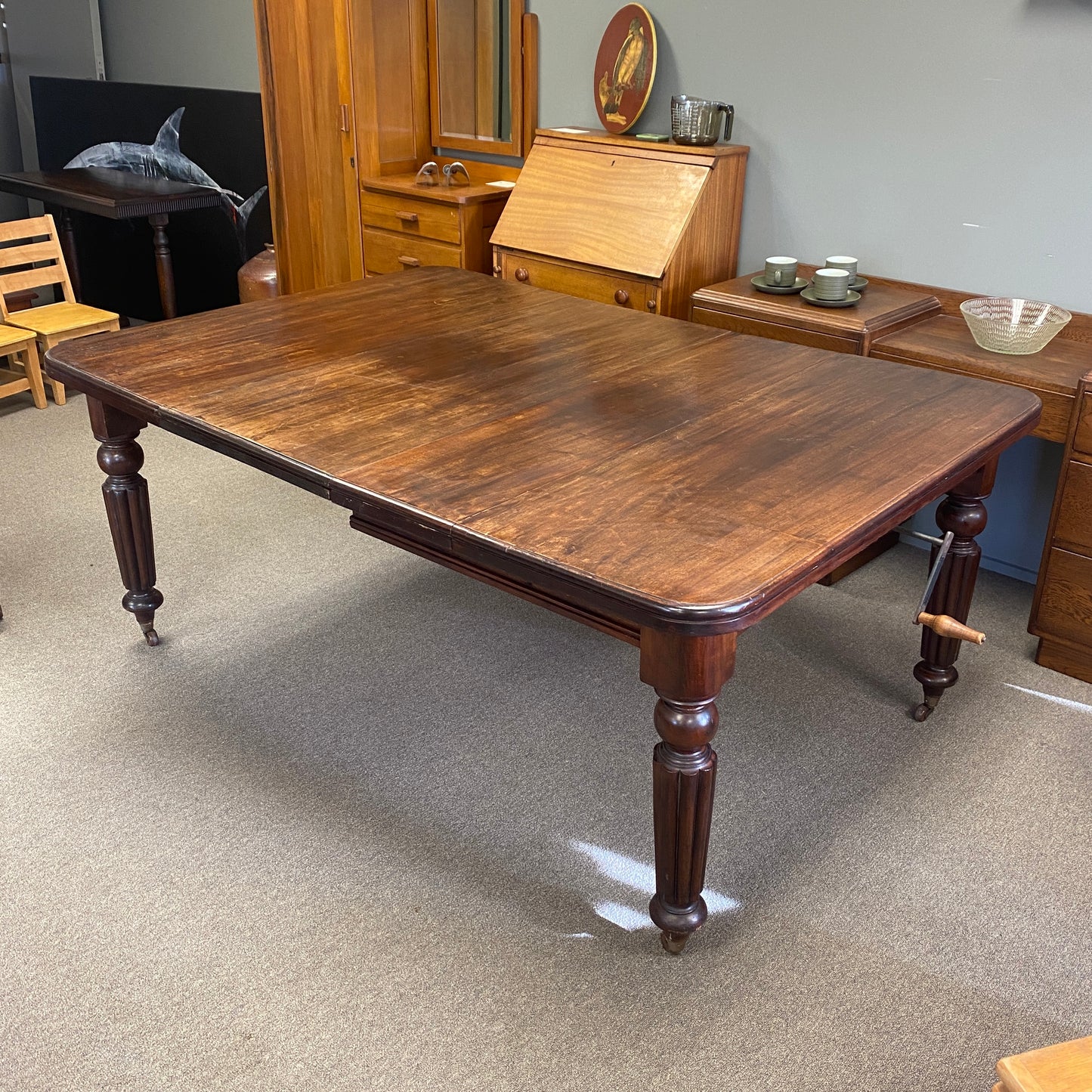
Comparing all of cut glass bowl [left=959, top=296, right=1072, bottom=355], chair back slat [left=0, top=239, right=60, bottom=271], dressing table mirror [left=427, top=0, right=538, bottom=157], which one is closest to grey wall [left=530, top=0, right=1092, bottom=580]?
cut glass bowl [left=959, top=296, right=1072, bottom=355]

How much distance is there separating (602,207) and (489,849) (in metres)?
2.24

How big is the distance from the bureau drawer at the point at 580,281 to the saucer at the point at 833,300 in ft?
1.62

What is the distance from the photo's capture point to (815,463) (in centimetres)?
198

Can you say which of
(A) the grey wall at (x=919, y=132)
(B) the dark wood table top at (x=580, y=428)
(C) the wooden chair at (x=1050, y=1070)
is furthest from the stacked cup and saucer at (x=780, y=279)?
(C) the wooden chair at (x=1050, y=1070)

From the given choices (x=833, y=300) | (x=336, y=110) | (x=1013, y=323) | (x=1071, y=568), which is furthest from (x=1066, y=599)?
(x=336, y=110)

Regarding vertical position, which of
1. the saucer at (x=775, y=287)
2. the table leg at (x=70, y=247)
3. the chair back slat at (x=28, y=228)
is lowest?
the table leg at (x=70, y=247)

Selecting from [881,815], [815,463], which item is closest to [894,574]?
[881,815]

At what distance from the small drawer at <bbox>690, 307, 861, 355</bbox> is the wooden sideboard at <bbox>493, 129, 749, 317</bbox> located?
186mm

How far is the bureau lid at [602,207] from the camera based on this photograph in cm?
348

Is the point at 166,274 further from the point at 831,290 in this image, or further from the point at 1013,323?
the point at 1013,323

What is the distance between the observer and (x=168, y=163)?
5.57 meters

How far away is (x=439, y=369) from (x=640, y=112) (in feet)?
5.96

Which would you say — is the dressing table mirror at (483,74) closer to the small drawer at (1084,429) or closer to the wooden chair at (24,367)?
the wooden chair at (24,367)

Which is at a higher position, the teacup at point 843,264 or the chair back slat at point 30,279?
the teacup at point 843,264
